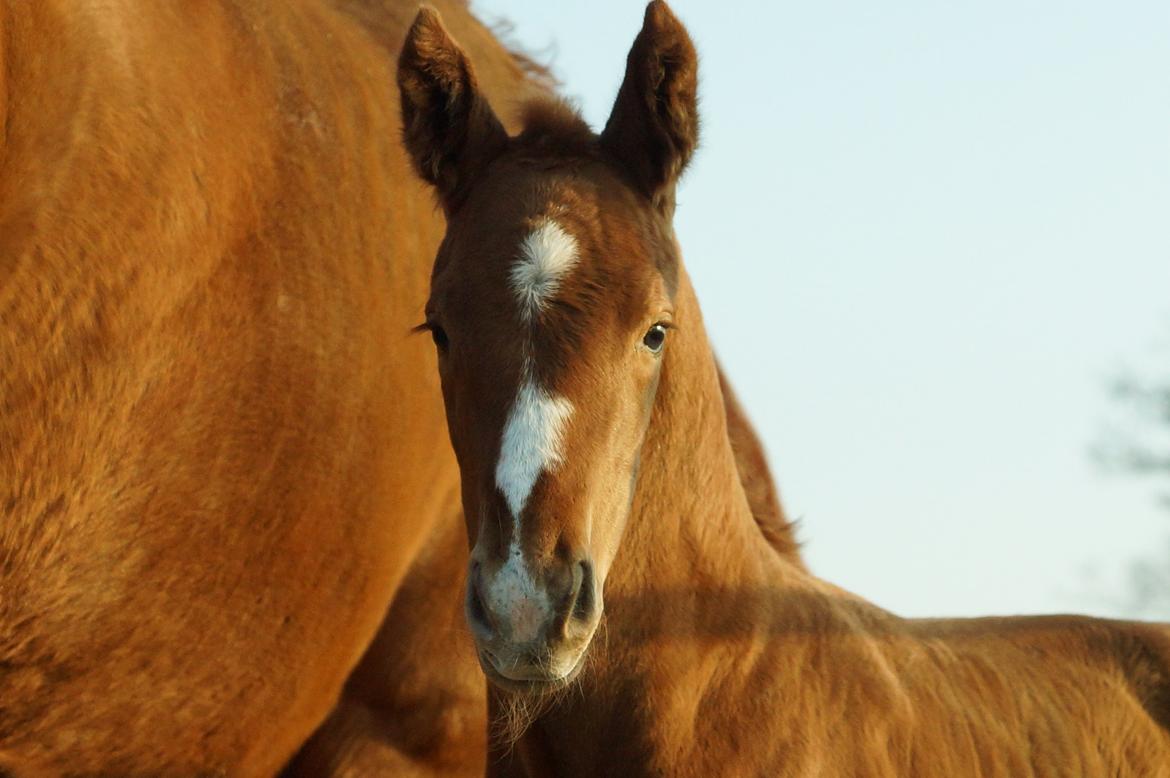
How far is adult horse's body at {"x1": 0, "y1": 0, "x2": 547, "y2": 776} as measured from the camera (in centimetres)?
416

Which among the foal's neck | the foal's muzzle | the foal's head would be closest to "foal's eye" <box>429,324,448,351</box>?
the foal's head

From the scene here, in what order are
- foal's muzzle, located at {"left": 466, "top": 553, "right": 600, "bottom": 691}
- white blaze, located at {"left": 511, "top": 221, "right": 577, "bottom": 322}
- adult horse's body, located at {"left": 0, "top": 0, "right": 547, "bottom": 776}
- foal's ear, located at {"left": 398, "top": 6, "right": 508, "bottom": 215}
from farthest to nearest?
adult horse's body, located at {"left": 0, "top": 0, "right": 547, "bottom": 776} → foal's ear, located at {"left": 398, "top": 6, "right": 508, "bottom": 215} → white blaze, located at {"left": 511, "top": 221, "right": 577, "bottom": 322} → foal's muzzle, located at {"left": 466, "top": 553, "right": 600, "bottom": 691}

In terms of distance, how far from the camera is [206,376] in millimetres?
4414

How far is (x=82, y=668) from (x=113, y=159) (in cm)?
126

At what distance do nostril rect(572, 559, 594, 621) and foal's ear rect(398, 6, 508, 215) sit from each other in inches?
43.9

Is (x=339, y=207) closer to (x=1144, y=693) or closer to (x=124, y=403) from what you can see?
(x=124, y=403)

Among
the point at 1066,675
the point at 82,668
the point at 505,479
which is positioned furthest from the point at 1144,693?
the point at 82,668

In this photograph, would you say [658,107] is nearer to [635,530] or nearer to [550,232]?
[550,232]

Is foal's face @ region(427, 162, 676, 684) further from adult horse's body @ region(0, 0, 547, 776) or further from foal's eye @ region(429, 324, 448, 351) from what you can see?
adult horse's body @ region(0, 0, 547, 776)

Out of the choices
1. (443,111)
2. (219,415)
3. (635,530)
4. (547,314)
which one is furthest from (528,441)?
(219,415)

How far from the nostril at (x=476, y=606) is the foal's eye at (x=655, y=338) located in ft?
2.06

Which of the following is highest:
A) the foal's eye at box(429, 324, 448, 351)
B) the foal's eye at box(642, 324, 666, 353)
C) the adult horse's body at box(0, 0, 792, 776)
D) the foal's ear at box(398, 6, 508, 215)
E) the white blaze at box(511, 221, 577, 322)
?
the foal's ear at box(398, 6, 508, 215)

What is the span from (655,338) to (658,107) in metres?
0.60

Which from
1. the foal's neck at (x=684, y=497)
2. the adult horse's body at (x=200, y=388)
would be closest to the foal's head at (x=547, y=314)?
the foal's neck at (x=684, y=497)
